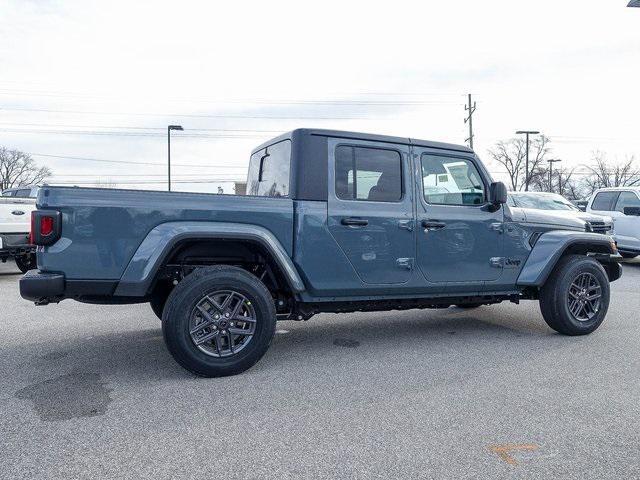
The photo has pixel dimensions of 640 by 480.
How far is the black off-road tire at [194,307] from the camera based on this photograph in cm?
392

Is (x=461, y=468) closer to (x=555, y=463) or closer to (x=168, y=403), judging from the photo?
(x=555, y=463)

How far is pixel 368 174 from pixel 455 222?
97 centimetres

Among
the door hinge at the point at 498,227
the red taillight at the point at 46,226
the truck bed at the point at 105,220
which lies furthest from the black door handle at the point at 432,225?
the red taillight at the point at 46,226

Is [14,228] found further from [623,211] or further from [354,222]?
[623,211]

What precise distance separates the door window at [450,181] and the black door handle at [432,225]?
203 mm

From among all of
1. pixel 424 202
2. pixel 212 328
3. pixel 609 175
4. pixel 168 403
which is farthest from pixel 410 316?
pixel 609 175

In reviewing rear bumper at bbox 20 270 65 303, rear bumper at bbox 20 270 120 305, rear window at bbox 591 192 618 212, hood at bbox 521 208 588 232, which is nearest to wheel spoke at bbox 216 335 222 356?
rear bumper at bbox 20 270 120 305

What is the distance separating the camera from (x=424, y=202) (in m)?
4.87

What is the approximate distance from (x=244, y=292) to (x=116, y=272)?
954 millimetres

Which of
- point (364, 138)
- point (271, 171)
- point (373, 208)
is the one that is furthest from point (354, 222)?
point (271, 171)

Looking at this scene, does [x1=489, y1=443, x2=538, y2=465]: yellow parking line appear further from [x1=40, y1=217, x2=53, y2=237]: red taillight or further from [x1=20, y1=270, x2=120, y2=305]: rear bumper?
[x1=40, y1=217, x2=53, y2=237]: red taillight

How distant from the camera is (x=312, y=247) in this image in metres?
4.37

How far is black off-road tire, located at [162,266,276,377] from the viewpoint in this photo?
154 inches

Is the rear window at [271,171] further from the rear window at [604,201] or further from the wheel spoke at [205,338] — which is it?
the rear window at [604,201]
